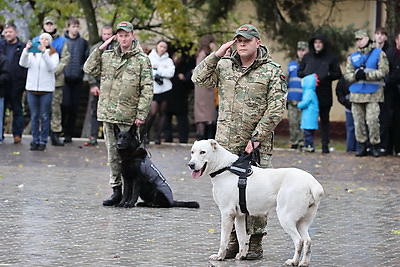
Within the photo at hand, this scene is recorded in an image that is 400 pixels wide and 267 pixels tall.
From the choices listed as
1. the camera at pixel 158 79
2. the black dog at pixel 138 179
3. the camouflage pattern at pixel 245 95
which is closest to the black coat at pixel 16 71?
the camera at pixel 158 79

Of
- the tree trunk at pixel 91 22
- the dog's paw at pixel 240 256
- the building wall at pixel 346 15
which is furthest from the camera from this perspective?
the building wall at pixel 346 15

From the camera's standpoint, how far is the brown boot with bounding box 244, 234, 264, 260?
337 inches

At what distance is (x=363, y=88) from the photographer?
63.2 feet

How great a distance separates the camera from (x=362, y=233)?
10.2 m

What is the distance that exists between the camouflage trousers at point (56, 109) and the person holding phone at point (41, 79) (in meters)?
1.06

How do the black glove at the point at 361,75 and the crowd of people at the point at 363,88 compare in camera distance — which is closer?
the black glove at the point at 361,75

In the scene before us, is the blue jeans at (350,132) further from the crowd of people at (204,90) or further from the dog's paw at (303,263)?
the dog's paw at (303,263)

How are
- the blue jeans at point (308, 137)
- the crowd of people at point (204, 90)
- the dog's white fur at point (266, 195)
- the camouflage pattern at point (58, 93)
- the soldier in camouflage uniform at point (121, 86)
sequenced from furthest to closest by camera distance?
the blue jeans at point (308, 137)
the camouflage pattern at point (58, 93)
the crowd of people at point (204, 90)
the soldier in camouflage uniform at point (121, 86)
the dog's white fur at point (266, 195)

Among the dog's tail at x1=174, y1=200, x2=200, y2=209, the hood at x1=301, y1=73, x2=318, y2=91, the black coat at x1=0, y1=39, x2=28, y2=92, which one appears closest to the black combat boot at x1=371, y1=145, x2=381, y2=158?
the hood at x1=301, y1=73, x2=318, y2=91

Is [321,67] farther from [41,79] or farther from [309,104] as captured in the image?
[41,79]

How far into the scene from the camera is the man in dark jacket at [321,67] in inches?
798

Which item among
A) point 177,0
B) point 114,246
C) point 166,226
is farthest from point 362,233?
point 177,0

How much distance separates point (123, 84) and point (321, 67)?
30.2ft

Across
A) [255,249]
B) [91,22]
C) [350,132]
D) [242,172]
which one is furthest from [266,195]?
[91,22]
